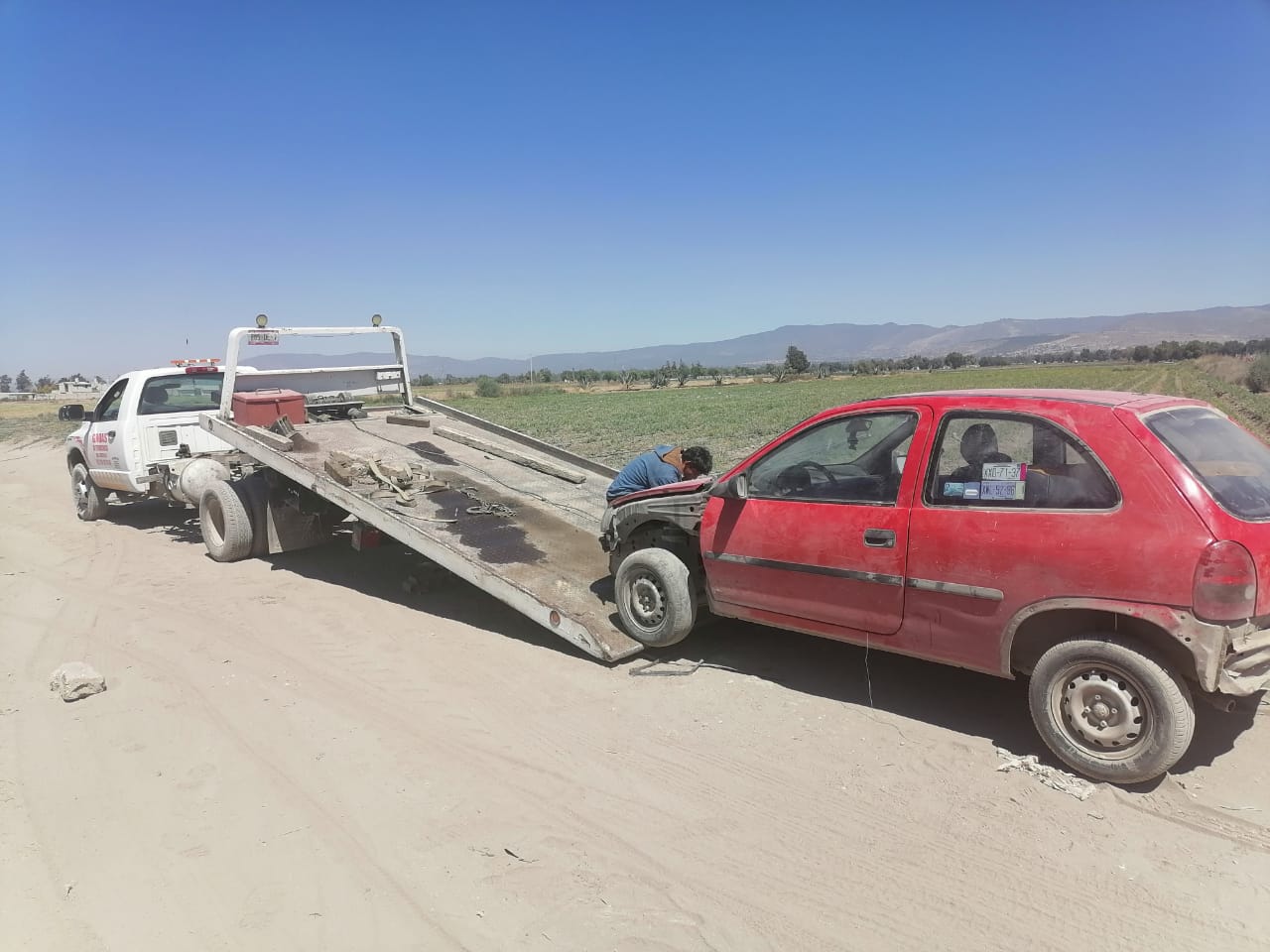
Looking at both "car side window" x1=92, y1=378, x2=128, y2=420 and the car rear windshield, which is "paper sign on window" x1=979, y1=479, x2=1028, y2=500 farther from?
"car side window" x1=92, y1=378, x2=128, y2=420

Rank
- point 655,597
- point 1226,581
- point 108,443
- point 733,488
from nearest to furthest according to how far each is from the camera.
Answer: point 1226,581 < point 733,488 < point 655,597 < point 108,443

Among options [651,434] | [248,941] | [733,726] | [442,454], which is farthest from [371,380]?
[651,434]

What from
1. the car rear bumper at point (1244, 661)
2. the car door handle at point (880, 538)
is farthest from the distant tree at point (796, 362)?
the car rear bumper at point (1244, 661)

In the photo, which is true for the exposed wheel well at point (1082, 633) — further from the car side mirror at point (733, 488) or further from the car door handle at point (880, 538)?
the car side mirror at point (733, 488)

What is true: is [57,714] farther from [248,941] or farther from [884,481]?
[884,481]

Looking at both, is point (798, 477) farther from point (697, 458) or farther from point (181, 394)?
point (181, 394)

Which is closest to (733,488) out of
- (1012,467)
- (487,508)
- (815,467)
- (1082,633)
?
(815,467)

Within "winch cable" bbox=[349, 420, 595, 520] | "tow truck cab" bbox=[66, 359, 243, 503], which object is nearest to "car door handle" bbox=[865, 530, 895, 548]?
"winch cable" bbox=[349, 420, 595, 520]

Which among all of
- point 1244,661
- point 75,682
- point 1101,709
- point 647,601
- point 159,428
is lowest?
point 75,682

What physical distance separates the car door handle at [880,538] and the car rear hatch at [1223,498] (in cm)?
124

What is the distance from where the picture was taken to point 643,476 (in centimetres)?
604

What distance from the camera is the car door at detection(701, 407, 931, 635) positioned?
4.34 m

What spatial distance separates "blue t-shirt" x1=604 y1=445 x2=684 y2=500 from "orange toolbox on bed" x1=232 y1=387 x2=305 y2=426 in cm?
436

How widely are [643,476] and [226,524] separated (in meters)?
4.96
